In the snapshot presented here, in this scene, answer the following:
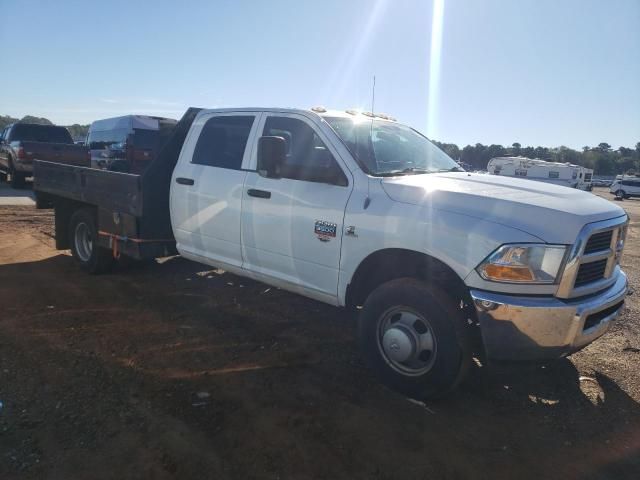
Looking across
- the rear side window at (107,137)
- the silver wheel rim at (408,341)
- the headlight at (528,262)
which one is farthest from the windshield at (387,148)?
the rear side window at (107,137)

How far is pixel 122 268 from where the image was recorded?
6398 millimetres

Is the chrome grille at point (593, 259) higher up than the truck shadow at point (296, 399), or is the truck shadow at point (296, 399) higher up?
the chrome grille at point (593, 259)

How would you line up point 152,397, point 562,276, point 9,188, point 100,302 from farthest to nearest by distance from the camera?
point 9,188 → point 100,302 → point 152,397 → point 562,276

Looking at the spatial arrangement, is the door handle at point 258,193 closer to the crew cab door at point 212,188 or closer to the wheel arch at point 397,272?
the crew cab door at point 212,188

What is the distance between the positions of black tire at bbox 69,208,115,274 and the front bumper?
478cm

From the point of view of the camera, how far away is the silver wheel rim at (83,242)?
634cm

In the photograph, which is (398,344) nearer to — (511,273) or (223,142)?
(511,273)

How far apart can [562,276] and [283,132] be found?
2.57 m

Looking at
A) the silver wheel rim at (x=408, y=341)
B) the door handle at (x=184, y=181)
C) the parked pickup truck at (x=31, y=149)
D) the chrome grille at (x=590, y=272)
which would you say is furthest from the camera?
the parked pickup truck at (x=31, y=149)

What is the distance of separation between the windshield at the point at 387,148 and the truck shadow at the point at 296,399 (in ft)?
5.41

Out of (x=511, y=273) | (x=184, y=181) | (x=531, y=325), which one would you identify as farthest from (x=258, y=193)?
(x=531, y=325)

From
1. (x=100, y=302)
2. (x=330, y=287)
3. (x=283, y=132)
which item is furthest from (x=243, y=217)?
(x=100, y=302)

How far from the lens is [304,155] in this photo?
414 cm

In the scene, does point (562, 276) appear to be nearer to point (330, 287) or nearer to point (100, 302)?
point (330, 287)
